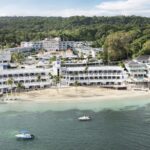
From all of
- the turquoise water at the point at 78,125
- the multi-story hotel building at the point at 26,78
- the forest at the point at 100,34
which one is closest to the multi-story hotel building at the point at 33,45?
the forest at the point at 100,34

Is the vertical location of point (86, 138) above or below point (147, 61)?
below

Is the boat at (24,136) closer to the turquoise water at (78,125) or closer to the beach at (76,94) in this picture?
the turquoise water at (78,125)

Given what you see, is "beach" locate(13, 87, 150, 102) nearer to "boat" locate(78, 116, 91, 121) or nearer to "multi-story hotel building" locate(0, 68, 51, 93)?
"multi-story hotel building" locate(0, 68, 51, 93)

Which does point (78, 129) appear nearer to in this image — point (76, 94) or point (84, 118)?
point (84, 118)

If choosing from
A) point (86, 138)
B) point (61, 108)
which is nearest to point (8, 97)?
point (61, 108)

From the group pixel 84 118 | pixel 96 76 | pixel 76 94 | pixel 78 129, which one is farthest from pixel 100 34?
pixel 78 129

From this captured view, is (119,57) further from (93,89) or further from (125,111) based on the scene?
(125,111)

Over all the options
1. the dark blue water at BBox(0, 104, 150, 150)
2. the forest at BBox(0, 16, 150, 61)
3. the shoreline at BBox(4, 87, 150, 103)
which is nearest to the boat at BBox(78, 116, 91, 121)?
the dark blue water at BBox(0, 104, 150, 150)
